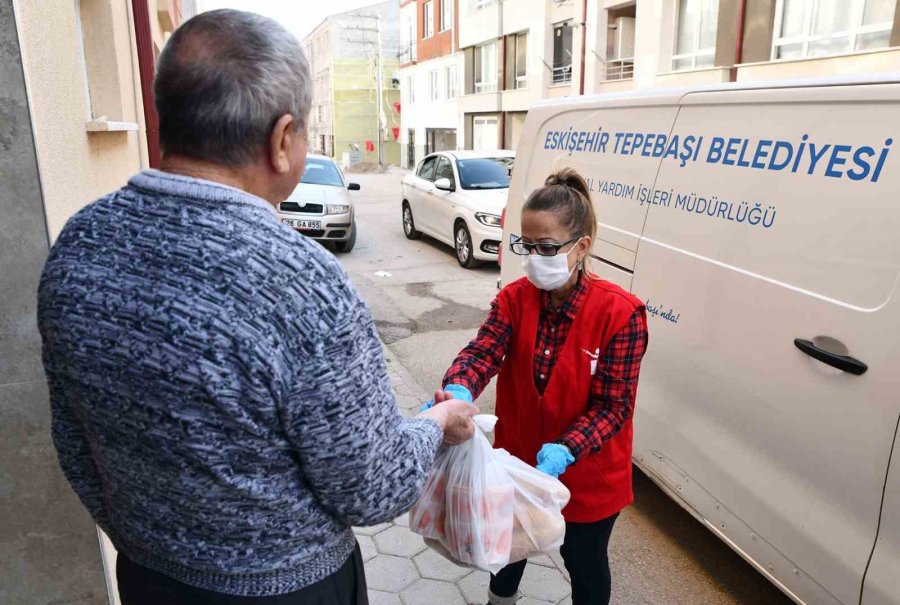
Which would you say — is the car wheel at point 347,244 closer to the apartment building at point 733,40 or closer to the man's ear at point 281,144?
the apartment building at point 733,40

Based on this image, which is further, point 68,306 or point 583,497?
point 583,497

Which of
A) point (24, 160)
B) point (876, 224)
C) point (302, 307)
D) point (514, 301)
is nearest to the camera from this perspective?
point (302, 307)

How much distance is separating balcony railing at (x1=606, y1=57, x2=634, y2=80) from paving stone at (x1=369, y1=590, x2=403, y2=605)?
20.6m

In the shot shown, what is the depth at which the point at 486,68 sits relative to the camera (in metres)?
31.0

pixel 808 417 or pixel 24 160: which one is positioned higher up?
pixel 24 160

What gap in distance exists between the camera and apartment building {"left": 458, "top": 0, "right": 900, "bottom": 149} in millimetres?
13961

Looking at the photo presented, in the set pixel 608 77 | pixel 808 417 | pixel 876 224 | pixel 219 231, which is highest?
pixel 608 77

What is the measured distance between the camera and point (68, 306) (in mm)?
1139

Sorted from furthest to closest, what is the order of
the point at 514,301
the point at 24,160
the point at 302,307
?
the point at 514,301 < the point at 24,160 < the point at 302,307

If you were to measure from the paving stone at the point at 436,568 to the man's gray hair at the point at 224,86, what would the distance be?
249 centimetres

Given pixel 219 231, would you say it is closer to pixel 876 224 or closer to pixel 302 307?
pixel 302 307

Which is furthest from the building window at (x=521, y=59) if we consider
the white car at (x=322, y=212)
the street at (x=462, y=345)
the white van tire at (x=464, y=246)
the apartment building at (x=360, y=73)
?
the apartment building at (x=360, y=73)

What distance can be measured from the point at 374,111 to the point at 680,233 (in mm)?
49834

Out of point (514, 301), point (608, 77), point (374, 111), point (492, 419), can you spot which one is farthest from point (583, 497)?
point (374, 111)
